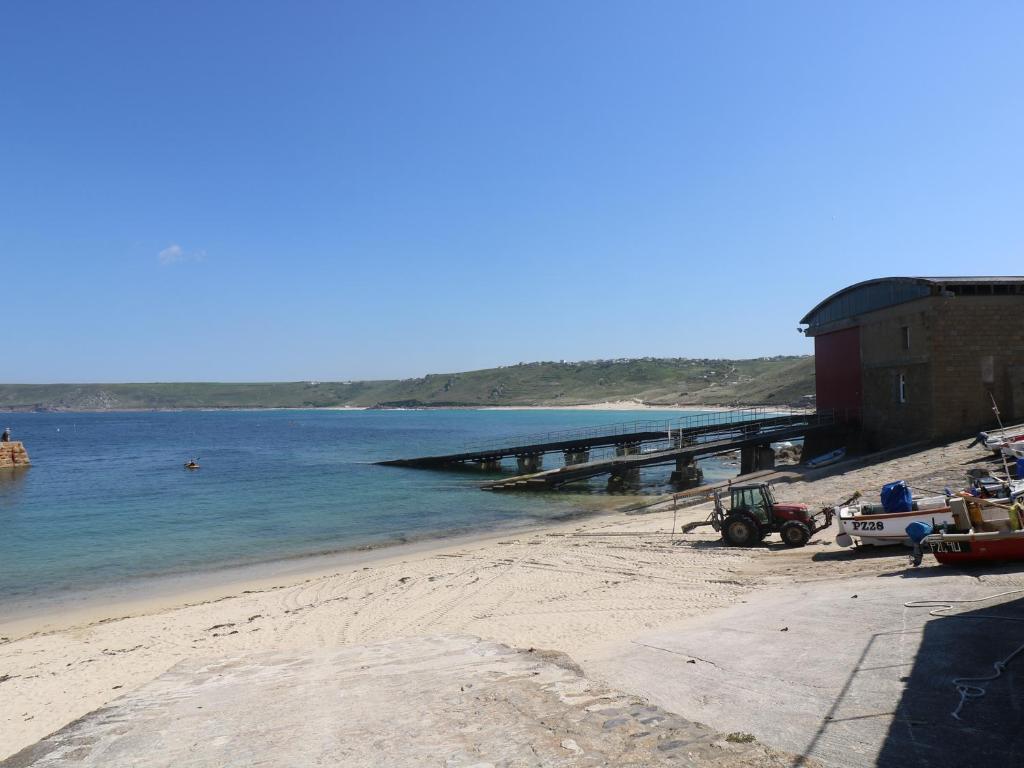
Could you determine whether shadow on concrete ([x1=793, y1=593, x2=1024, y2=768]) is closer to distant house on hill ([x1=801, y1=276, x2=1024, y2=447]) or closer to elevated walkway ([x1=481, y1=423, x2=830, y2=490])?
distant house on hill ([x1=801, y1=276, x2=1024, y2=447])

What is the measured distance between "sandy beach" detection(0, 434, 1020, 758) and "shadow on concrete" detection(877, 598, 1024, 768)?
2684 millimetres

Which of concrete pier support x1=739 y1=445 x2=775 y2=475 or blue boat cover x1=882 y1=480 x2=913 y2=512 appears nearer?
blue boat cover x1=882 y1=480 x2=913 y2=512

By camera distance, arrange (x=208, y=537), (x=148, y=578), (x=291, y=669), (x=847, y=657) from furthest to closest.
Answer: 1. (x=208, y=537)
2. (x=148, y=578)
3. (x=291, y=669)
4. (x=847, y=657)

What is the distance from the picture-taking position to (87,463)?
5612cm

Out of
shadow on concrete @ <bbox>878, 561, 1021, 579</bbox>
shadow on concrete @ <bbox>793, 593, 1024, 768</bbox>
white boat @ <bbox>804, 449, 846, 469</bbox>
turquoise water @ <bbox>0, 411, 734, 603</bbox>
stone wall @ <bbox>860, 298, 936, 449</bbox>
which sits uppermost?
Answer: stone wall @ <bbox>860, 298, 936, 449</bbox>

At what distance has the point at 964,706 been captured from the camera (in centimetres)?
587

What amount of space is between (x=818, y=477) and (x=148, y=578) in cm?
2354

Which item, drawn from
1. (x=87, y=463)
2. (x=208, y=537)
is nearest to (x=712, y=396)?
(x=87, y=463)

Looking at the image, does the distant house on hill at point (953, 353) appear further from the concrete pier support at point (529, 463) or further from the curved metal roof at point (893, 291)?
the concrete pier support at point (529, 463)

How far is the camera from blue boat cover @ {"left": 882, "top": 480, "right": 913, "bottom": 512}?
1422 cm

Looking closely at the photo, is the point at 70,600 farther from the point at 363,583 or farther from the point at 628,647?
the point at 628,647

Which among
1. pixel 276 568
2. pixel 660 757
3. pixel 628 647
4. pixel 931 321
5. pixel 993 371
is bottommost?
pixel 276 568

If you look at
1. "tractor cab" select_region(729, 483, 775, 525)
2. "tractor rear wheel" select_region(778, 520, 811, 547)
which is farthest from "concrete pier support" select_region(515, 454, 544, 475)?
"tractor rear wheel" select_region(778, 520, 811, 547)

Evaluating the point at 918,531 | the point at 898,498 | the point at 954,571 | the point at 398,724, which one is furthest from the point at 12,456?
the point at 954,571
